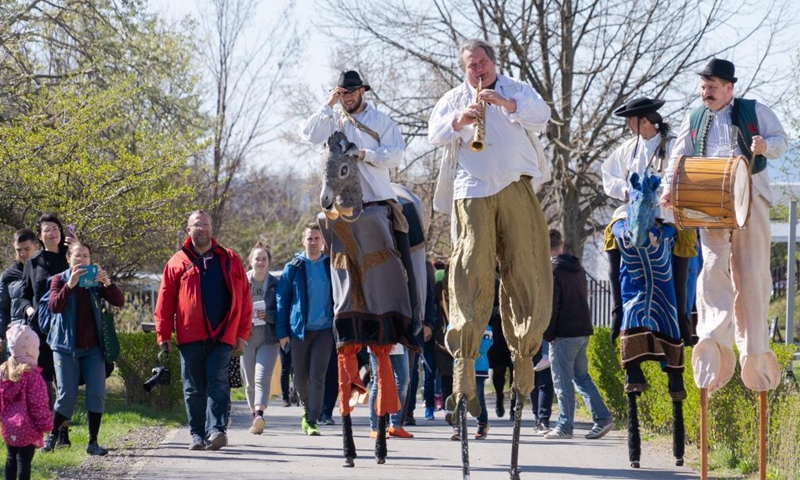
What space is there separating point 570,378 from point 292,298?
2.98 m

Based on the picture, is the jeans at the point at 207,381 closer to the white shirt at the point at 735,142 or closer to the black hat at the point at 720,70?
the white shirt at the point at 735,142

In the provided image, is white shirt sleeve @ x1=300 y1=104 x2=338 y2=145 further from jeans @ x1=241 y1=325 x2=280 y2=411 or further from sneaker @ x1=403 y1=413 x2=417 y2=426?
sneaker @ x1=403 y1=413 x2=417 y2=426

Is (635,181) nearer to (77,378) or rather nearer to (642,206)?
(642,206)

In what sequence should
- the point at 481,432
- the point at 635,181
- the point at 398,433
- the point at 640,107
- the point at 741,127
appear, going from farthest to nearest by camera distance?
the point at 398,433 → the point at 481,432 → the point at 640,107 → the point at 635,181 → the point at 741,127

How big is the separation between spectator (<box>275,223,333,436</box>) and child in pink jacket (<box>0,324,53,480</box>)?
4430 mm

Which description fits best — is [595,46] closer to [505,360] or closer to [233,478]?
[505,360]

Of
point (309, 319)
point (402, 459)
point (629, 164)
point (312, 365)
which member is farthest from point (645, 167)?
point (312, 365)

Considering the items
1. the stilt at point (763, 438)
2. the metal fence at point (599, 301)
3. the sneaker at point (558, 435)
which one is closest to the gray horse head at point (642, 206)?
the stilt at point (763, 438)

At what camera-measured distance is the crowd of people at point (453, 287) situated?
830cm

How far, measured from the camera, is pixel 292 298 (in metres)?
13.0

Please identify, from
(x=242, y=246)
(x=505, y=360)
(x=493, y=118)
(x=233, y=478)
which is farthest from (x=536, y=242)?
(x=242, y=246)

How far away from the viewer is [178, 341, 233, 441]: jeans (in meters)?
11.2

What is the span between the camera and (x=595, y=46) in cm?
2395

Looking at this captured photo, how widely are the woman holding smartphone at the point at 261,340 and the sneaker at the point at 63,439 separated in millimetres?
2180
